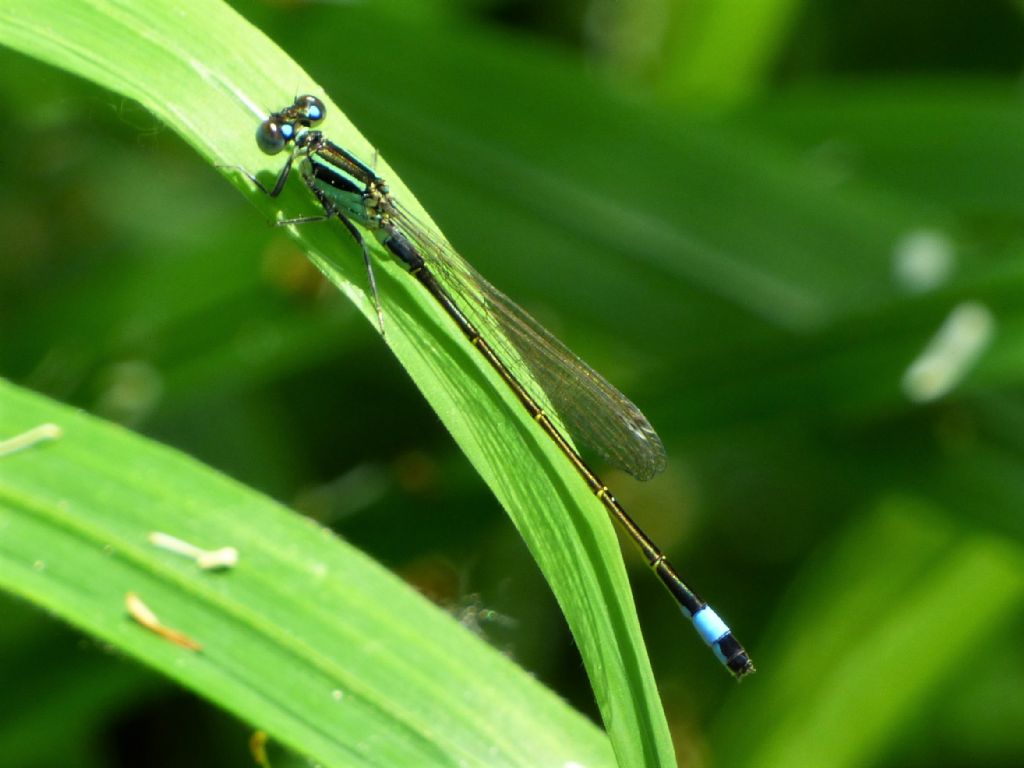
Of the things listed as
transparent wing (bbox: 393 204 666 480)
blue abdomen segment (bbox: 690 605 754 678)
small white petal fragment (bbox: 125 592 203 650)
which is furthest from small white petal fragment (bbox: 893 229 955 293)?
small white petal fragment (bbox: 125 592 203 650)

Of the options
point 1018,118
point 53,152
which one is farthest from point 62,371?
point 1018,118

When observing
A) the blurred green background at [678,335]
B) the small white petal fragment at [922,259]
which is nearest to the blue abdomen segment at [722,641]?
the blurred green background at [678,335]

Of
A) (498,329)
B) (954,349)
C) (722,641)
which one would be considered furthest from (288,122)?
(954,349)

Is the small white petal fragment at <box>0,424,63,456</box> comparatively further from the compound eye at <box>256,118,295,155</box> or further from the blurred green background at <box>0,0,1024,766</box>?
the blurred green background at <box>0,0,1024,766</box>

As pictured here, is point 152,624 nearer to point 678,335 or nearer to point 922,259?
point 678,335

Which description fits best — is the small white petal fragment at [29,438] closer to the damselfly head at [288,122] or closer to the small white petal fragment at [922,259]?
the damselfly head at [288,122]
